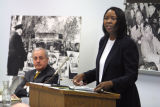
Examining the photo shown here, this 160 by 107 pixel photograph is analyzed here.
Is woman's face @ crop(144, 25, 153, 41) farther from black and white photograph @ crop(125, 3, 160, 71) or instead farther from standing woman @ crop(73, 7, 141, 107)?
standing woman @ crop(73, 7, 141, 107)

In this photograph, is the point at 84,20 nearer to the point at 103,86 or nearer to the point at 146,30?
the point at 146,30

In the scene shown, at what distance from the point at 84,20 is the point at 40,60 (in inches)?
39.6

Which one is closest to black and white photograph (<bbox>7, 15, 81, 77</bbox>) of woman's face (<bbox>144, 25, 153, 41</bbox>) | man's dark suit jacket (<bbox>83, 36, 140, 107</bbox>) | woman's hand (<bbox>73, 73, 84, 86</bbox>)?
woman's face (<bbox>144, 25, 153, 41</bbox>)

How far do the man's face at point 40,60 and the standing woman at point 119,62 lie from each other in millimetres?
1090

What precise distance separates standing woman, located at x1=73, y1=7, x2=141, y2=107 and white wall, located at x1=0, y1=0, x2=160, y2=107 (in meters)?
1.31

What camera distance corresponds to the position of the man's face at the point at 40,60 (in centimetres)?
382

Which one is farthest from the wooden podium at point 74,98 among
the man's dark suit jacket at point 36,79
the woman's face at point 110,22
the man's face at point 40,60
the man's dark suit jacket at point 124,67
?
the man's face at point 40,60

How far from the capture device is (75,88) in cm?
222

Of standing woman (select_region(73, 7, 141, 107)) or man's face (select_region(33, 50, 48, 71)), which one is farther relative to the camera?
man's face (select_region(33, 50, 48, 71))

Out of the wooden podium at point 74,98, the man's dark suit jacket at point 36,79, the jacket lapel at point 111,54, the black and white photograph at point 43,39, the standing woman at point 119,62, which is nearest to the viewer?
the wooden podium at point 74,98

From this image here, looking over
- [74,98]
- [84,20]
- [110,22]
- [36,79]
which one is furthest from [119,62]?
[84,20]

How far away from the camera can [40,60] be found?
3.85 metres

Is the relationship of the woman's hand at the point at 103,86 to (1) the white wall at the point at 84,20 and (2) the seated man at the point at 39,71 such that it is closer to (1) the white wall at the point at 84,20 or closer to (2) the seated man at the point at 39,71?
(2) the seated man at the point at 39,71

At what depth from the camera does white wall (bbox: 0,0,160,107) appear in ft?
13.0
